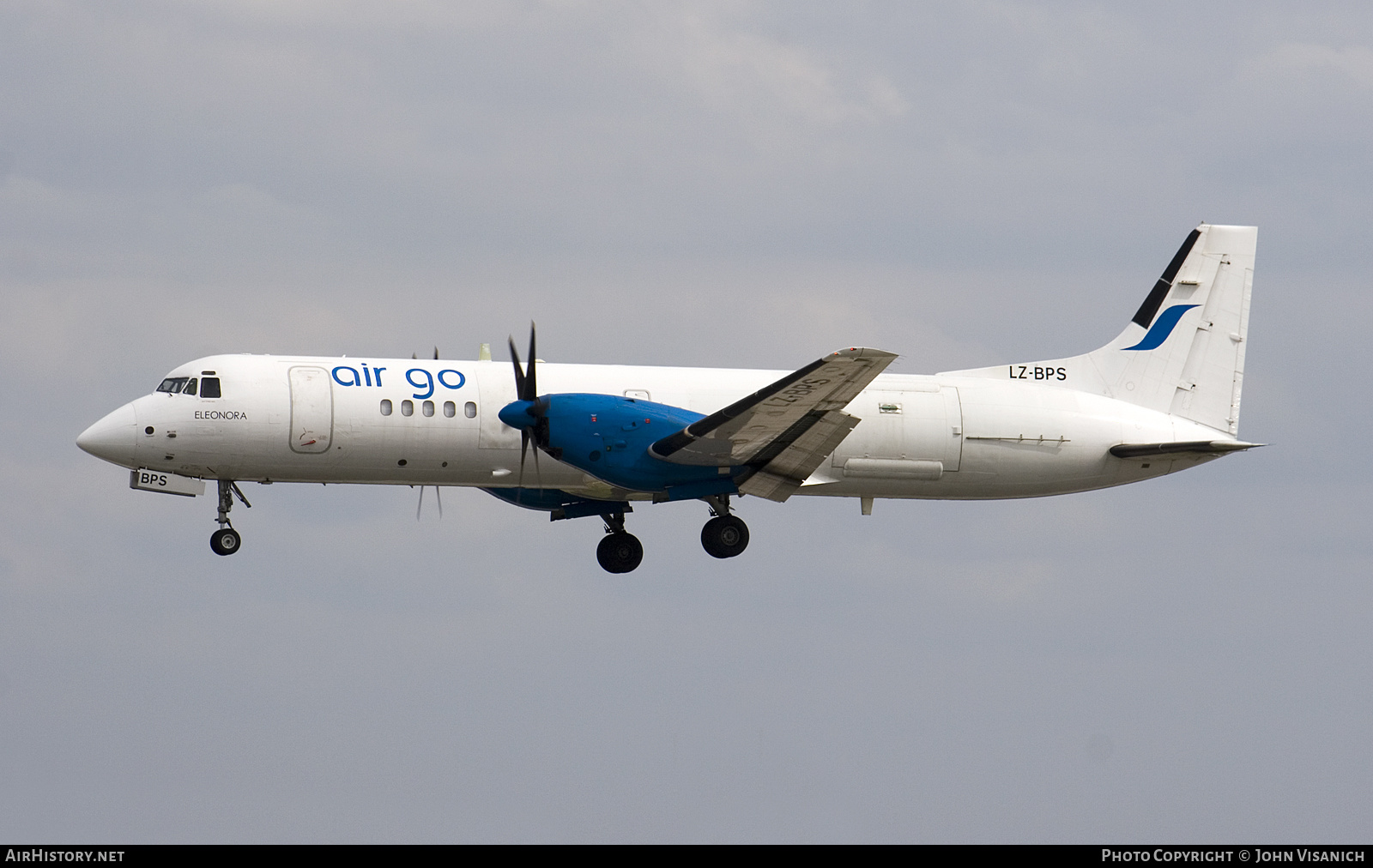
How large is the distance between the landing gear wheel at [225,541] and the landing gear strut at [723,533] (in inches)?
362

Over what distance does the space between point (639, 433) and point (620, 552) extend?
5.68 metres

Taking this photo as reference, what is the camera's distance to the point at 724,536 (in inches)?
1316

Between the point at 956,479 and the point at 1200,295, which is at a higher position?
the point at 1200,295

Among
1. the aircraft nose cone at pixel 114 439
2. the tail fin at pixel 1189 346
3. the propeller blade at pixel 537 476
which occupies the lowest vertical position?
the propeller blade at pixel 537 476

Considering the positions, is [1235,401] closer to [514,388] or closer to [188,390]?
[514,388]

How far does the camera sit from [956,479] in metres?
33.9

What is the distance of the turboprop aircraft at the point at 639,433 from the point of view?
30547 mm

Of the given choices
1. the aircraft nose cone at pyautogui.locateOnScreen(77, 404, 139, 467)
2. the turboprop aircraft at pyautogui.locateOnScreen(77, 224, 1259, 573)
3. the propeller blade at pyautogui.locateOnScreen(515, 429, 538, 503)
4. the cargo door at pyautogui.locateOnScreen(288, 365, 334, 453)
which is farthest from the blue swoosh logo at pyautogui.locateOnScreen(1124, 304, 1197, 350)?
the aircraft nose cone at pyautogui.locateOnScreen(77, 404, 139, 467)

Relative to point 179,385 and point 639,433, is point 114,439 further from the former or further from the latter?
point 639,433

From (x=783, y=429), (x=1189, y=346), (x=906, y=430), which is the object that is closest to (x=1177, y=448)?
(x=1189, y=346)

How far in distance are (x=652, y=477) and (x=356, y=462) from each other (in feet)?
18.4

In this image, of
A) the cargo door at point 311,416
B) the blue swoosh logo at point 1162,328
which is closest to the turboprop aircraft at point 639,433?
the cargo door at point 311,416

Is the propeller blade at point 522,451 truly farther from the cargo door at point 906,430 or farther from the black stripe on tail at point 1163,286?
the black stripe on tail at point 1163,286

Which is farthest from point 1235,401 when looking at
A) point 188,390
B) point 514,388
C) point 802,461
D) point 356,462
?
point 188,390
